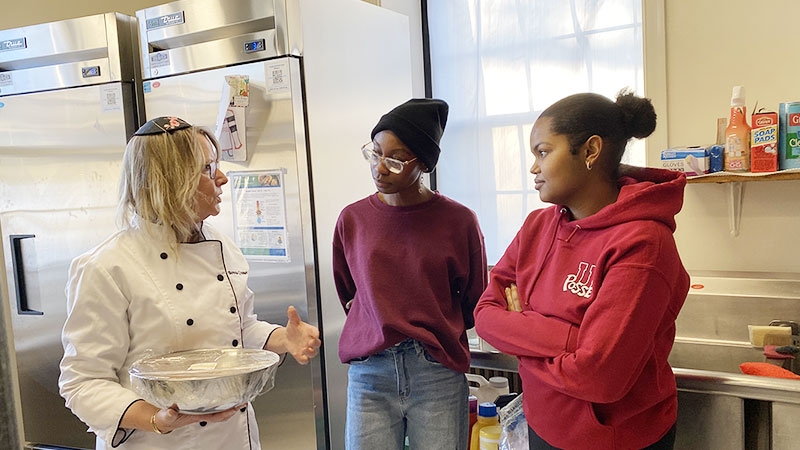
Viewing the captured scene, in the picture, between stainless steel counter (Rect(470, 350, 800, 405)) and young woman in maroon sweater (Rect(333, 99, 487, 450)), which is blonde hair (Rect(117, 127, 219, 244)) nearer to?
young woman in maroon sweater (Rect(333, 99, 487, 450))

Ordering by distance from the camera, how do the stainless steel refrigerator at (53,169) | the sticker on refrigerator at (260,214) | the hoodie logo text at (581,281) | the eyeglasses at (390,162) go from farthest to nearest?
1. the stainless steel refrigerator at (53,169)
2. the sticker on refrigerator at (260,214)
3. the eyeglasses at (390,162)
4. the hoodie logo text at (581,281)

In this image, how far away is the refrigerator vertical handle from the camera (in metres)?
2.30

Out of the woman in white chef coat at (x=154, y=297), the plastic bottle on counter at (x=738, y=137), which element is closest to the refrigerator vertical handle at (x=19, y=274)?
the woman in white chef coat at (x=154, y=297)

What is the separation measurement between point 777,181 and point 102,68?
91.3 inches

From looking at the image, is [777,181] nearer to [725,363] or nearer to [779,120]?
[779,120]

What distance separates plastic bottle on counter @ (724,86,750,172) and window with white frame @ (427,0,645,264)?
0.43m

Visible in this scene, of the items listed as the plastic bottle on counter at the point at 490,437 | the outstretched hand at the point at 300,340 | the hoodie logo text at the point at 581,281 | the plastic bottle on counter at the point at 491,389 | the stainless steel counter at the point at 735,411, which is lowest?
the plastic bottle on counter at the point at 490,437

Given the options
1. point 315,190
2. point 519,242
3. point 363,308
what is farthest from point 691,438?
point 315,190

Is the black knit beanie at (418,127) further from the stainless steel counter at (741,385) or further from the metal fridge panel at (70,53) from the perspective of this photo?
the metal fridge panel at (70,53)

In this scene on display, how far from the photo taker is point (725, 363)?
186 centimetres

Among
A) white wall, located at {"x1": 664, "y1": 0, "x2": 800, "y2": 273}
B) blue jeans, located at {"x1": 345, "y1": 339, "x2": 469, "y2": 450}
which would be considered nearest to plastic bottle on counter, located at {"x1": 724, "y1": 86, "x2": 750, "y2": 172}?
white wall, located at {"x1": 664, "y1": 0, "x2": 800, "y2": 273}

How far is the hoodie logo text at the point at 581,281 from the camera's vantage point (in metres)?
1.17

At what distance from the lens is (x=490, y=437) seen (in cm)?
166

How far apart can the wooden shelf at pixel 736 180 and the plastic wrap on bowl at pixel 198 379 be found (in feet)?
4.87
